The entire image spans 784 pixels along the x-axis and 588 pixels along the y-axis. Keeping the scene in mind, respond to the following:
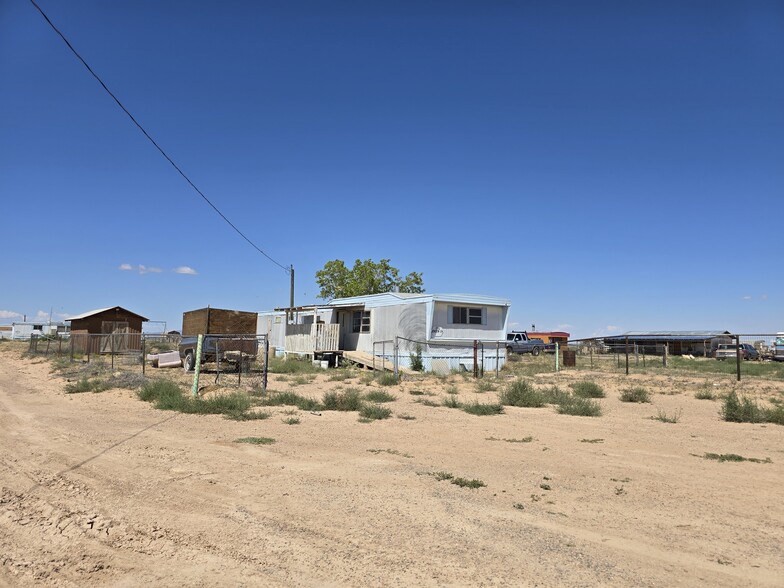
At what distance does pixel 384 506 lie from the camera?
5559 mm

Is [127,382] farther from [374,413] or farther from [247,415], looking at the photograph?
[374,413]

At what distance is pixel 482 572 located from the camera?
13.2 feet

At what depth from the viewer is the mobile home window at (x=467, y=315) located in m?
26.3

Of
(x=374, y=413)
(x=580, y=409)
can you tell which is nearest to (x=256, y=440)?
(x=374, y=413)

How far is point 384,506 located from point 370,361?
19.7 meters

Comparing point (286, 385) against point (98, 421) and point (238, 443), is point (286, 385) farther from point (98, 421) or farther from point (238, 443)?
point (238, 443)

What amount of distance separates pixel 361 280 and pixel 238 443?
126 ft

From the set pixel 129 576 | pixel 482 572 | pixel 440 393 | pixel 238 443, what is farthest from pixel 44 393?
pixel 482 572

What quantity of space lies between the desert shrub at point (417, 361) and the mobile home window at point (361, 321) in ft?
14.4

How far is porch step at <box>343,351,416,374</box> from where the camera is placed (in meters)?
24.1

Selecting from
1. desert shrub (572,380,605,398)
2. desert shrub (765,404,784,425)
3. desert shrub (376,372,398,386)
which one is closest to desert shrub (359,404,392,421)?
desert shrub (572,380,605,398)

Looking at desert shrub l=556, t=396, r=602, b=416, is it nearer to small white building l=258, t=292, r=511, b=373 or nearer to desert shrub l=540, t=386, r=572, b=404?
desert shrub l=540, t=386, r=572, b=404

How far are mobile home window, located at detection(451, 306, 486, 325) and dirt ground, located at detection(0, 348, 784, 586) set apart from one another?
51.8ft

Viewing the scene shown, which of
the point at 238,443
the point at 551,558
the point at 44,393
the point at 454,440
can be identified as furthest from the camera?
the point at 44,393
